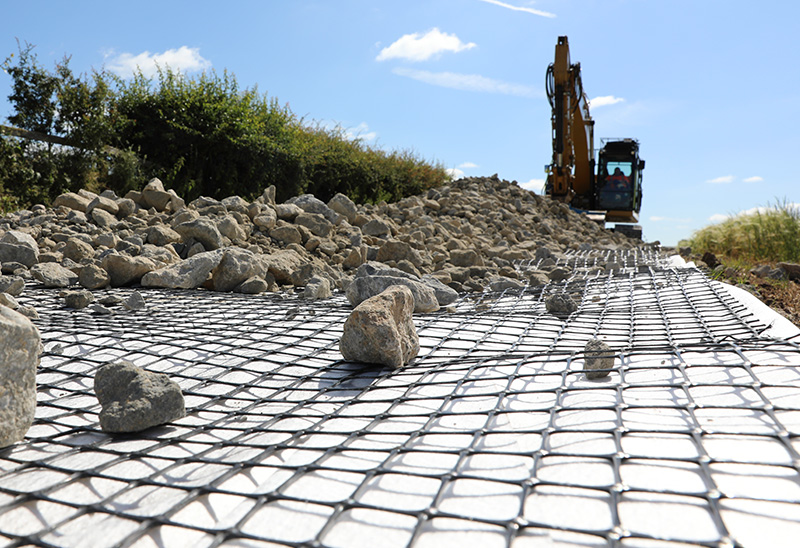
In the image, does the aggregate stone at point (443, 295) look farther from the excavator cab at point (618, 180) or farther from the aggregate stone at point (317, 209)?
the excavator cab at point (618, 180)

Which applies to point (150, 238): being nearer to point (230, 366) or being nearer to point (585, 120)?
point (230, 366)

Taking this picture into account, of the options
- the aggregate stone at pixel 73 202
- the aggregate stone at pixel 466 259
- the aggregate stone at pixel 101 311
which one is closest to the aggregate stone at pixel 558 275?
the aggregate stone at pixel 466 259

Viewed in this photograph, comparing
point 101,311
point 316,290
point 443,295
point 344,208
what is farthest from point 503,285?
point 101,311

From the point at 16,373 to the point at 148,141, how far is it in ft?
24.9

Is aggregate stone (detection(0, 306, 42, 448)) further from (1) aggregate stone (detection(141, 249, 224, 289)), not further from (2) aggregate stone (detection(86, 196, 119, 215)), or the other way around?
(2) aggregate stone (detection(86, 196, 119, 215))

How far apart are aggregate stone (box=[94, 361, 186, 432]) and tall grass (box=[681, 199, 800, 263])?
780 cm

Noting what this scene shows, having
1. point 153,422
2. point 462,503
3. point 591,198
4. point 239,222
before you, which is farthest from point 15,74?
point 591,198

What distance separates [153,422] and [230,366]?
0.53 m

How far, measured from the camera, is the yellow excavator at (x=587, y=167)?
870cm

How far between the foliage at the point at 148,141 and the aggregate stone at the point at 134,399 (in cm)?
634

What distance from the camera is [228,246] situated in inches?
156

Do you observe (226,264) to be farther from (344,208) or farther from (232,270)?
(344,208)

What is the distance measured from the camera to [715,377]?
149 centimetres

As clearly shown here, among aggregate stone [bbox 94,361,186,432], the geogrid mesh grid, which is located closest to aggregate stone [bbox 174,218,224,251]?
the geogrid mesh grid
